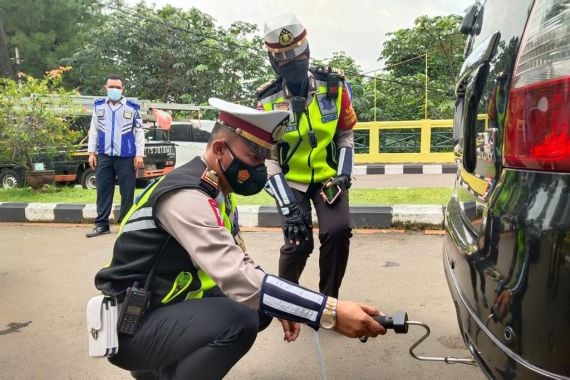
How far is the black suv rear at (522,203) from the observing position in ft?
3.61

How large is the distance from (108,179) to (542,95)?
A: 4666 millimetres

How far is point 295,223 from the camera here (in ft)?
8.33

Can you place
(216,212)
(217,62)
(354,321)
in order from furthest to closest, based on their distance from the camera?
(217,62) < (216,212) < (354,321)

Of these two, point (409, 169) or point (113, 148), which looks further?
A: point (409, 169)

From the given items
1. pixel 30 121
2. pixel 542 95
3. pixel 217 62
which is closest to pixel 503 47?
pixel 542 95

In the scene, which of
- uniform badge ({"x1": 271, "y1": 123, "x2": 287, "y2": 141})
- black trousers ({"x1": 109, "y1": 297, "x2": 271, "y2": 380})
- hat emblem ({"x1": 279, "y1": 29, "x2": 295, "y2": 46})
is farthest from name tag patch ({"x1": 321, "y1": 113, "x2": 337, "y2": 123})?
black trousers ({"x1": 109, "y1": 297, "x2": 271, "y2": 380})

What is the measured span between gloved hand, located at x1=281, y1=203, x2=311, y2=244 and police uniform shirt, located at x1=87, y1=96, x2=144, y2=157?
10.1ft

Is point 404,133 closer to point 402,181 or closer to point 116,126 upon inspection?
point 402,181

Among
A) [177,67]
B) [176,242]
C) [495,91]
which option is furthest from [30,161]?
[177,67]

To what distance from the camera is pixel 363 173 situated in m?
11.3

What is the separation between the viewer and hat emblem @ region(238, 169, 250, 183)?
1749mm

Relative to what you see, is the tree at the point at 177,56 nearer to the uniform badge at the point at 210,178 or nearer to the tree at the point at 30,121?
the tree at the point at 30,121

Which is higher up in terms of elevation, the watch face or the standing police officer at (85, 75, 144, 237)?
the standing police officer at (85, 75, 144, 237)

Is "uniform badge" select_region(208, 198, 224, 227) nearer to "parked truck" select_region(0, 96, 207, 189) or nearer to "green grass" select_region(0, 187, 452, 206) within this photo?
"green grass" select_region(0, 187, 452, 206)
